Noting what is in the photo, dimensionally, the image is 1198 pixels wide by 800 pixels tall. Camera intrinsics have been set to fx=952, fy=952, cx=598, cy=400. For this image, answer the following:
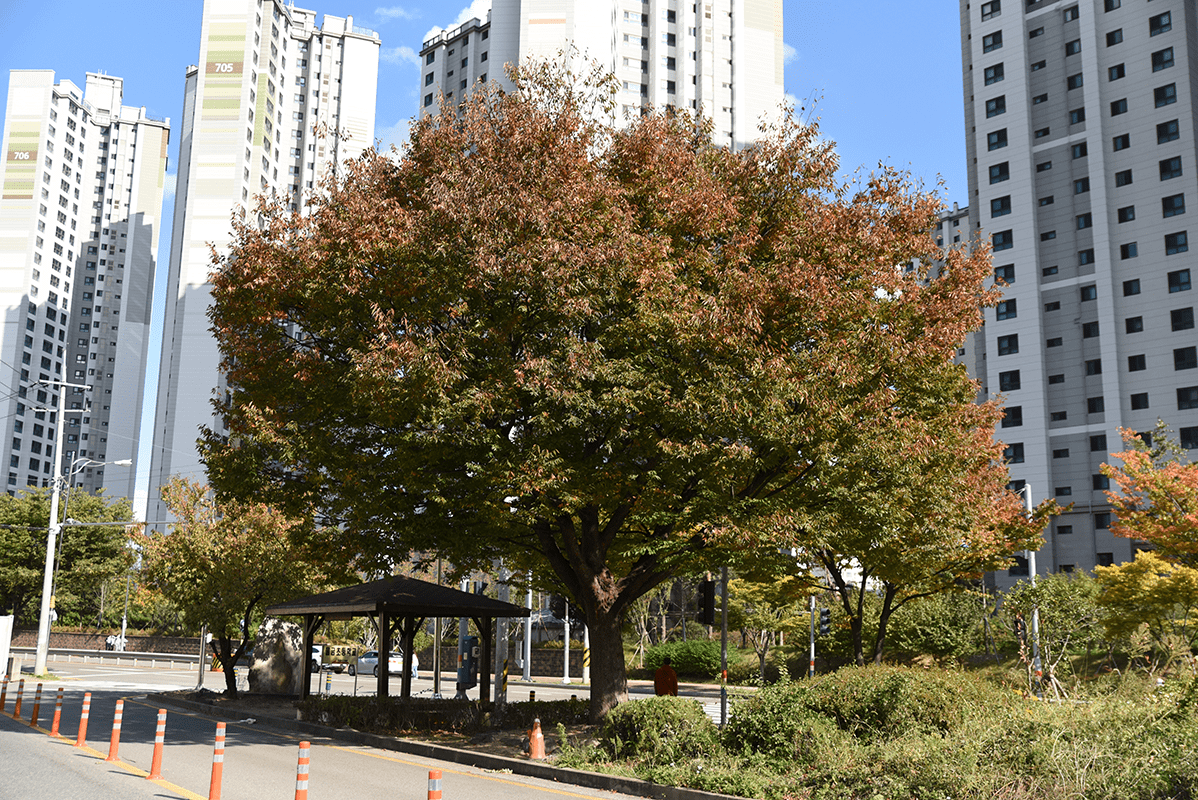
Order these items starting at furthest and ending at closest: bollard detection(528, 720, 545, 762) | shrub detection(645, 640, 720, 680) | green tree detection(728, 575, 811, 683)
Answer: shrub detection(645, 640, 720, 680) < green tree detection(728, 575, 811, 683) < bollard detection(528, 720, 545, 762)

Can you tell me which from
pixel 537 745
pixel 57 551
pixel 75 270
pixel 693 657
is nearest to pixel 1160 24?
pixel 693 657

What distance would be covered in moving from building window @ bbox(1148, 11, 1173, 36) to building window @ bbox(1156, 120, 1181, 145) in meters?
6.46

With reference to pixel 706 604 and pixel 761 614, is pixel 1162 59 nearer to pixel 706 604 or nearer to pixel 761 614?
pixel 761 614

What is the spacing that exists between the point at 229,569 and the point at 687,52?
80403 millimetres

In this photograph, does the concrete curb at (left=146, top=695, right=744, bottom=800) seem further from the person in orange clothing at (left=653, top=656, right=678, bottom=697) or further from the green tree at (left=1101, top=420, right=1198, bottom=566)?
the green tree at (left=1101, top=420, right=1198, bottom=566)

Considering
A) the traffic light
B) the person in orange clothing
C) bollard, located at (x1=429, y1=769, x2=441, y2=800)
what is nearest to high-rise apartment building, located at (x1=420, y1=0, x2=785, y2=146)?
the person in orange clothing

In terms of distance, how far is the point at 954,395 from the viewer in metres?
20.5

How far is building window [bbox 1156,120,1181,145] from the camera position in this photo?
62469mm

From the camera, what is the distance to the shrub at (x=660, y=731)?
13.7 meters

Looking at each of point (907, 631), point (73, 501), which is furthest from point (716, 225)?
point (73, 501)

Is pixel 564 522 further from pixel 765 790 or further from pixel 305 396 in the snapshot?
pixel 765 790

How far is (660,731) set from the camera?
1409 centimetres

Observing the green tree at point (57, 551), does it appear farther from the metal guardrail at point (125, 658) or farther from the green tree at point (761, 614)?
the green tree at point (761, 614)

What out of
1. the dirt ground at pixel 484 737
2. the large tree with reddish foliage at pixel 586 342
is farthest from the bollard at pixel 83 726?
the dirt ground at pixel 484 737
